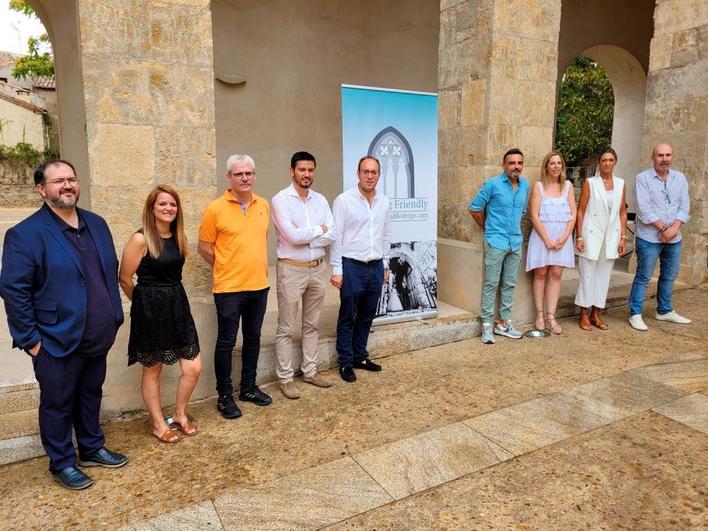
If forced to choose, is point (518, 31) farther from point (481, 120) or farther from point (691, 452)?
point (691, 452)

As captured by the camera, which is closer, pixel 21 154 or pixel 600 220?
pixel 600 220

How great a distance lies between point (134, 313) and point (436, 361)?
2.43 meters

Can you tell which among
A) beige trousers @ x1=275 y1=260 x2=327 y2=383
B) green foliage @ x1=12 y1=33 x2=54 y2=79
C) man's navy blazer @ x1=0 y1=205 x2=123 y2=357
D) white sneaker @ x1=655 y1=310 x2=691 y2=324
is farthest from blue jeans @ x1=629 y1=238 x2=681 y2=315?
green foliage @ x1=12 y1=33 x2=54 y2=79

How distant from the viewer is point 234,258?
3344 millimetres

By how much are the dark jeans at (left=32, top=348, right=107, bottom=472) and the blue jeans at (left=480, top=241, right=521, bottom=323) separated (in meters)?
3.26

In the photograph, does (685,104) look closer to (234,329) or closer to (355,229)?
(355,229)

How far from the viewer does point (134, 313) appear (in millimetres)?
3041

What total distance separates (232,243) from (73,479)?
1490 mm

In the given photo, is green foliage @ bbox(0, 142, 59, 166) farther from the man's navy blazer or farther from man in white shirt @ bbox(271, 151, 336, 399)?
the man's navy blazer

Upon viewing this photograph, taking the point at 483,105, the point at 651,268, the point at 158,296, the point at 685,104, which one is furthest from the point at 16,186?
the point at 651,268

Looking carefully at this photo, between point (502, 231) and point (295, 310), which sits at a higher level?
point (502, 231)

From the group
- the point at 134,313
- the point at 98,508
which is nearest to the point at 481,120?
the point at 134,313

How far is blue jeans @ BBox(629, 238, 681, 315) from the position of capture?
17.7ft

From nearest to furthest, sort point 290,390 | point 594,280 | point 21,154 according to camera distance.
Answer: point 290,390 → point 594,280 → point 21,154
